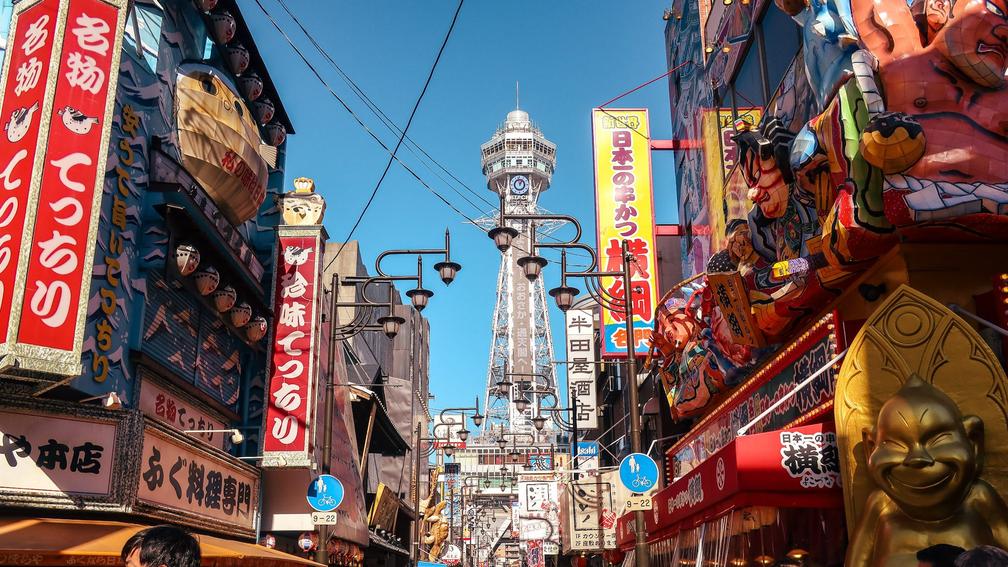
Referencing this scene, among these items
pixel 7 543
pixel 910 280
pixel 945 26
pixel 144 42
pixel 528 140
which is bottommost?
pixel 7 543

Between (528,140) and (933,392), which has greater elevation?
(528,140)

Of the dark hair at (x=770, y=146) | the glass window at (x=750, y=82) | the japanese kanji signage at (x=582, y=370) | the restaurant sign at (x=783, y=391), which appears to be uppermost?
the glass window at (x=750, y=82)

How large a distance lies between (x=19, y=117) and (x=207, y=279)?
5.02m

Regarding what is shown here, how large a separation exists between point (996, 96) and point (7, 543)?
1155 centimetres

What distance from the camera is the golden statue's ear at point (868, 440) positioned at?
27.6ft

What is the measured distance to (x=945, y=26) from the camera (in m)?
8.77

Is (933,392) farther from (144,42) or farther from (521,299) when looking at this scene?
(521,299)

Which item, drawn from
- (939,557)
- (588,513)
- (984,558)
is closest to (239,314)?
(588,513)

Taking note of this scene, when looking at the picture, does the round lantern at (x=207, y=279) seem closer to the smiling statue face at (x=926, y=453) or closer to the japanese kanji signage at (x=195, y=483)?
the japanese kanji signage at (x=195, y=483)

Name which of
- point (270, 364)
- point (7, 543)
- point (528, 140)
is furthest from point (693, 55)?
point (528, 140)

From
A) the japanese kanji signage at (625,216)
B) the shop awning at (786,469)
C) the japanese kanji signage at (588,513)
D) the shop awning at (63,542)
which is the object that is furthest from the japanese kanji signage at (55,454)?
the japanese kanji signage at (588,513)

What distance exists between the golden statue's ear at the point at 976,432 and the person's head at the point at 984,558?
169 inches

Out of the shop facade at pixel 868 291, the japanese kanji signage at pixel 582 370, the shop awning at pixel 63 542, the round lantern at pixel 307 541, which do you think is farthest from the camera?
the japanese kanji signage at pixel 582 370

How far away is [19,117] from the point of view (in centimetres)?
1114
